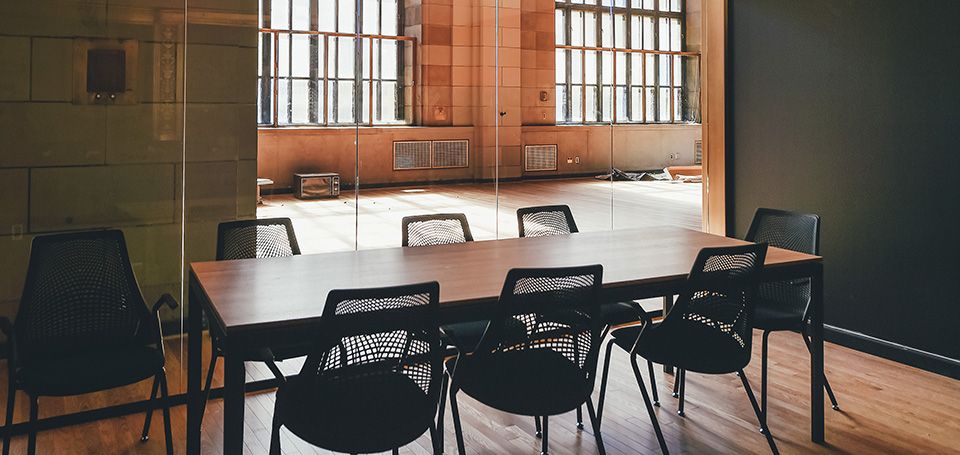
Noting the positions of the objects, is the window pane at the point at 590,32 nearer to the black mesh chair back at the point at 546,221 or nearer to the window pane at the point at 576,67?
the window pane at the point at 576,67

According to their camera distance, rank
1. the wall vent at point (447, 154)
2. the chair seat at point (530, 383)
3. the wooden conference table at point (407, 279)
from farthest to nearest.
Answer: the wall vent at point (447, 154) < the chair seat at point (530, 383) < the wooden conference table at point (407, 279)

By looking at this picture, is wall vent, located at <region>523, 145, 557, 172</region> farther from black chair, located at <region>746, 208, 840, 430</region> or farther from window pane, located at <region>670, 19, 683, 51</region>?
black chair, located at <region>746, 208, 840, 430</region>

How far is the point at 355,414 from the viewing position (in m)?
2.49

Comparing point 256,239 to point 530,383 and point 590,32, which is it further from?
point 590,32

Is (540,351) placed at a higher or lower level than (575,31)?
lower

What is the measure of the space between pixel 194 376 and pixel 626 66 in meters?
4.42

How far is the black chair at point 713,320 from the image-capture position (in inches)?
125

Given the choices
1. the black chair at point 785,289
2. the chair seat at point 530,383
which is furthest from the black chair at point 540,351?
the black chair at point 785,289

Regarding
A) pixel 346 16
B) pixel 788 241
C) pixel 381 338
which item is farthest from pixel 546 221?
pixel 381 338

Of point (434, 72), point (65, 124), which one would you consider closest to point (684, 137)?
point (434, 72)

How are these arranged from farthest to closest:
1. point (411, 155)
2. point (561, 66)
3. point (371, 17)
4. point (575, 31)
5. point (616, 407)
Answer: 1. point (575, 31)
2. point (561, 66)
3. point (411, 155)
4. point (371, 17)
5. point (616, 407)

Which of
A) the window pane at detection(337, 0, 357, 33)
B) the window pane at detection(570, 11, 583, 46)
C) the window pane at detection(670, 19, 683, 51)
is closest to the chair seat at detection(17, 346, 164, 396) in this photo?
the window pane at detection(337, 0, 357, 33)

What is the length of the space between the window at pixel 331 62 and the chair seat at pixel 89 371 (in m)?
1.72

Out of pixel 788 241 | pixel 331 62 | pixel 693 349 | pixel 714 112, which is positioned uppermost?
pixel 331 62
